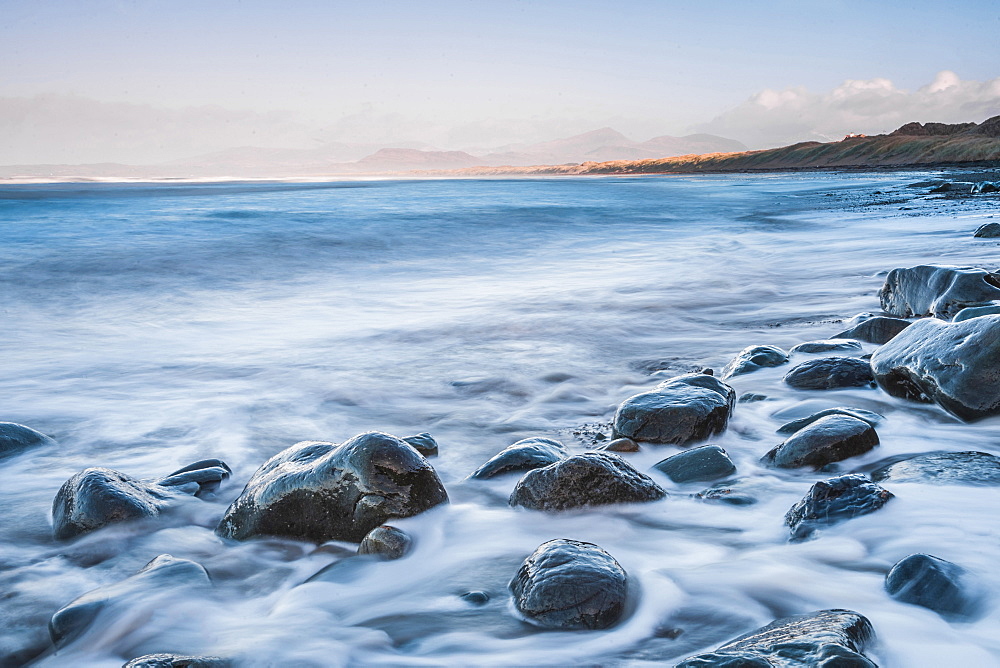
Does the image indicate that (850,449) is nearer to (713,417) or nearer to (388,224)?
(713,417)

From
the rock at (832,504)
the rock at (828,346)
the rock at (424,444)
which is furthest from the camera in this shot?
the rock at (828,346)

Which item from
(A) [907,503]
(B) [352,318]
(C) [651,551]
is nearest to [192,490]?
(C) [651,551]

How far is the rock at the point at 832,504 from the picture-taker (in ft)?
7.91

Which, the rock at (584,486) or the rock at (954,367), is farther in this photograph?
the rock at (954,367)

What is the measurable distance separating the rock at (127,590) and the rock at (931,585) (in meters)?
2.19

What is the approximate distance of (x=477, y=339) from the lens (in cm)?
624

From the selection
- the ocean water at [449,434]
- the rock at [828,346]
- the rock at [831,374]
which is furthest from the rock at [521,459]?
the rock at [828,346]

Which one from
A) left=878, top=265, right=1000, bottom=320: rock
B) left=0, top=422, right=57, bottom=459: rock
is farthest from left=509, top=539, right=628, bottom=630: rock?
left=878, top=265, right=1000, bottom=320: rock

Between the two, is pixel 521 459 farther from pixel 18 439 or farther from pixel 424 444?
pixel 18 439

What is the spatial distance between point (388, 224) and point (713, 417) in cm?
1595

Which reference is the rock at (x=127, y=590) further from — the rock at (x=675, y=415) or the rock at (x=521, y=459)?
the rock at (x=675, y=415)

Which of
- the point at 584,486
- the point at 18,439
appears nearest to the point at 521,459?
the point at 584,486

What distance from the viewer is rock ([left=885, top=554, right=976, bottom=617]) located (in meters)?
1.86

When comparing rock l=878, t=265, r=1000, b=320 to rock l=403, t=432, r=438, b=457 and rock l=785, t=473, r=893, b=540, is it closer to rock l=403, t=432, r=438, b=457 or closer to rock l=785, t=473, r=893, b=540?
rock l=785, t=473, r=893, b=540
